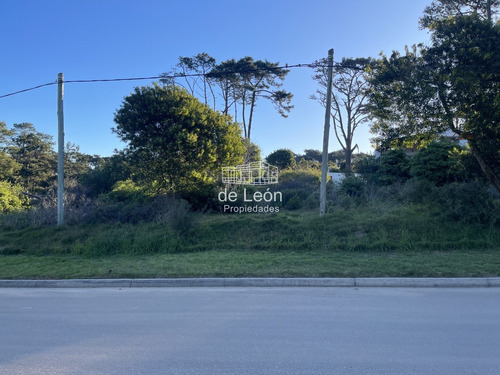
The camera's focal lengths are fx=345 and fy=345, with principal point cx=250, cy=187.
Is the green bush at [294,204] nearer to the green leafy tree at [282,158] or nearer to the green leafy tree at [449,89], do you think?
the green leafy tree at [449,89]

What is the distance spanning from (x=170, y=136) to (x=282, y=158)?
22.1 meters

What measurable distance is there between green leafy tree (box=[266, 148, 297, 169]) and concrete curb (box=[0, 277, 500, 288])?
89.2 ft

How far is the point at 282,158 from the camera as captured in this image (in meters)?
35.1

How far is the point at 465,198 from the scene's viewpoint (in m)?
11.0

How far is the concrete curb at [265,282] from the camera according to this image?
690 cm

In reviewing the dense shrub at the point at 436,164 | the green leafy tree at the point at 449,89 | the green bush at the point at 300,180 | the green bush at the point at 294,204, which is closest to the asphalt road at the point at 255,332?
the green leafy tree at the point at 449,89

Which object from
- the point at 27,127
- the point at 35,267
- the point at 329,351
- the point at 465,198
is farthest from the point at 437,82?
the point at 27,127

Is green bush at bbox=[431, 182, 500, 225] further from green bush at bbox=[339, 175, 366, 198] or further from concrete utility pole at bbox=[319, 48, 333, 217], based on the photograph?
green bush at bbox=[339, 175, 366, 198]

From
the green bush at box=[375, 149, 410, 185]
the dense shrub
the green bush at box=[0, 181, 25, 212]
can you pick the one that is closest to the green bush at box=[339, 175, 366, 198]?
the green bush at box=[375, 149, 410, 185]

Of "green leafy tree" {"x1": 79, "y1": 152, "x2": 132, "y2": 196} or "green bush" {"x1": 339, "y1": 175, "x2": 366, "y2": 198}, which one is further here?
"green leafy tree" {"x1": 79, "y1": 152, "x2": 132, "y2": 196}

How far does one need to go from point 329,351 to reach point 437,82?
893 centimetres

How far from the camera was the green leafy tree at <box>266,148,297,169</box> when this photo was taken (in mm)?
34531

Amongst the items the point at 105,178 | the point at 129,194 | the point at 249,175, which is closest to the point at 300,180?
the point at 249,175

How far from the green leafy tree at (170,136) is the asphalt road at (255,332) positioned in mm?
8227
